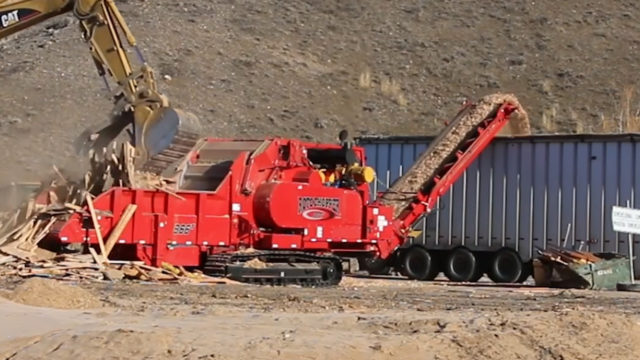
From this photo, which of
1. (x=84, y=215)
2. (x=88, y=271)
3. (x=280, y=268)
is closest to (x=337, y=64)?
(x=280, y=268)

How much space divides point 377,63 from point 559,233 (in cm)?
2762

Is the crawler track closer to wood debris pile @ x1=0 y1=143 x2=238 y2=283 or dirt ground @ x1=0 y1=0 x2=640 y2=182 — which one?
wood debris pile @ x1=0 y1=143 x2=238 y2=283

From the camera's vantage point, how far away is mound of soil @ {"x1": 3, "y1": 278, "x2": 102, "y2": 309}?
15.2 meters

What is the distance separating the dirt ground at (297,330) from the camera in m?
11.4

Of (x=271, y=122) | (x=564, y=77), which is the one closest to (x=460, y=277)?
(x=271, y=122)

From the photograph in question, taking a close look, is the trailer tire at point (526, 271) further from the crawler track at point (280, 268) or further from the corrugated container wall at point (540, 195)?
the crawler track at point (280, 268)

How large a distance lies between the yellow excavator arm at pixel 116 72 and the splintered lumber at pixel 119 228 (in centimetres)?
132

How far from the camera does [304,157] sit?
2389 centimetres

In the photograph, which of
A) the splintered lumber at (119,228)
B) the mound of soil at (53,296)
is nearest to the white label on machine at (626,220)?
the splintered lumber at (119,228)

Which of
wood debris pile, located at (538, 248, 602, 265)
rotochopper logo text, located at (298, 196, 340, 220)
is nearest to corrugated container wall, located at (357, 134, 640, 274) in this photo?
wood debris pile, located at (538, 248, 602, 265)

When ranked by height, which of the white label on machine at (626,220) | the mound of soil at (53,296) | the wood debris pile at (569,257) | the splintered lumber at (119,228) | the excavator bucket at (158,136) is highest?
the excavator bucket at (158,136)

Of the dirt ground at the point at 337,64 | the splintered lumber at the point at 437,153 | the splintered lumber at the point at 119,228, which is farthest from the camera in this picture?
the dirt ground at the point at 337,64

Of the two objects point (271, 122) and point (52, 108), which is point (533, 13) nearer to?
point (271, 122)

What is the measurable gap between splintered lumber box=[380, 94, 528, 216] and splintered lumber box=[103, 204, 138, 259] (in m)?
7.02
